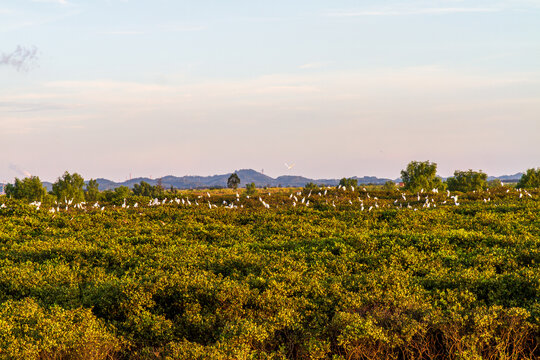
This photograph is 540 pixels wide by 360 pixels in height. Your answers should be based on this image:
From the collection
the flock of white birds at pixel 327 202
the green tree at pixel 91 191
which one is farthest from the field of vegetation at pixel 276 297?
the green tree at pixel 91 191

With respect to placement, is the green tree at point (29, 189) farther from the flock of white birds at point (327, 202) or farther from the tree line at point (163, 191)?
the flock of white birds at point (327, 202)

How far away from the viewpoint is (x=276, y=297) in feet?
39.7

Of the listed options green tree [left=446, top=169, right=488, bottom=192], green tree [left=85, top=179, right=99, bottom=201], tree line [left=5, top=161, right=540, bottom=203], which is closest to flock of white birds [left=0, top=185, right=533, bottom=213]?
tree line [left=5, top=161, right=540, bottom=203]

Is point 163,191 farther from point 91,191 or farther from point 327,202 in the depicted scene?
point 327,202

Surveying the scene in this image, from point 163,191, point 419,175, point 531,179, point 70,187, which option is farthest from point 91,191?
point 531,179

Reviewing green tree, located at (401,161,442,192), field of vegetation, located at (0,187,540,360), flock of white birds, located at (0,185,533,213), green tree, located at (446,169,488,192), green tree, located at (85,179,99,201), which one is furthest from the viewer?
green tree, located at (85,179,99,201)

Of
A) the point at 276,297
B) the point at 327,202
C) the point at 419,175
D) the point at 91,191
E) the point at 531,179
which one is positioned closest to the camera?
the point at 276,297

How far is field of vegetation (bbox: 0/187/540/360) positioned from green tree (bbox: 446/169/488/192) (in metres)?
79.7

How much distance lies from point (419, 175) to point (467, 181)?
95.0ft

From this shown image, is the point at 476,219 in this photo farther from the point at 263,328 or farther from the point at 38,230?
the point at 38,230

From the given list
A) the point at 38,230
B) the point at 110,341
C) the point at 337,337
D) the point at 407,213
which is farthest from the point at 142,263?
the point at 407,213

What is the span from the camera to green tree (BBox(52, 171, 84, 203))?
90500mm

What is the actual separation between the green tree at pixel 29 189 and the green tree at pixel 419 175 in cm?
6084

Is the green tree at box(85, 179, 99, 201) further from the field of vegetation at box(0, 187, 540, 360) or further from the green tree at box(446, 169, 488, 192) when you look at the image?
the field of vegetation at box(0, 187, 540, 360)
